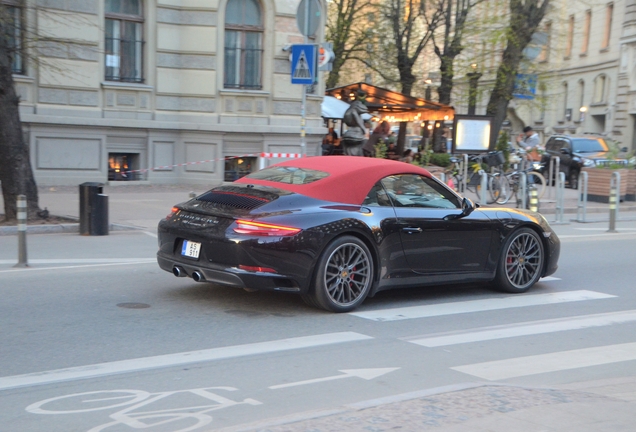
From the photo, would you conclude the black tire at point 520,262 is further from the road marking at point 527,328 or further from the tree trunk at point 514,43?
the tree trunk at point 514,43

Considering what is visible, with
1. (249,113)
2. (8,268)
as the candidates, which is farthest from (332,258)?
(249,113)

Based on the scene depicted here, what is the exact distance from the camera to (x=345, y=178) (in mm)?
7953

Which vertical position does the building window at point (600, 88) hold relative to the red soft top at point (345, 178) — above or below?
above

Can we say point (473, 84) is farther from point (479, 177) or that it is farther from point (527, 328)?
point (527, 328)

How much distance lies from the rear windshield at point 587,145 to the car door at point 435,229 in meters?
21.0

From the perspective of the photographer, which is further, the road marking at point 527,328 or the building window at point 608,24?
the building window at point 608,24

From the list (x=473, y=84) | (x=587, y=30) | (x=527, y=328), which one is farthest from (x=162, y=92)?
(x=587, y=30)

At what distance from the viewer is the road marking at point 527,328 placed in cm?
695

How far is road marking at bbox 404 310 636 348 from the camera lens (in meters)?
6.95

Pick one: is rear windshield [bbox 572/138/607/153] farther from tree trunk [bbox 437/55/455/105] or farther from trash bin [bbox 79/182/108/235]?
trash bin [bbox 79/182/108/235]

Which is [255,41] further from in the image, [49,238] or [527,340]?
[527,340]


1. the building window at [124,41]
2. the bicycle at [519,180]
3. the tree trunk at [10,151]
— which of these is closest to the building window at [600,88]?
the bicycle at [519,180]

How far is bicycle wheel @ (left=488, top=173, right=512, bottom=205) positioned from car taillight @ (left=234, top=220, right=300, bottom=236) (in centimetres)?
1332

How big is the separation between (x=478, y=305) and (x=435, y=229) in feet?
3.13
